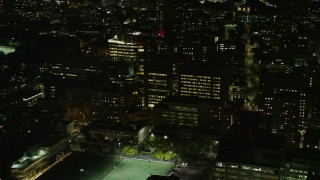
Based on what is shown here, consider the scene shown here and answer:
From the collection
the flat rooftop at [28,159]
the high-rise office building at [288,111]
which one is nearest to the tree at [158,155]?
the flat rooftop at [28,159]

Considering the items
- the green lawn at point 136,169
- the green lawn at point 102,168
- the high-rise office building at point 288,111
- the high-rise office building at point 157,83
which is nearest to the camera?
the green lawn at point 102,168

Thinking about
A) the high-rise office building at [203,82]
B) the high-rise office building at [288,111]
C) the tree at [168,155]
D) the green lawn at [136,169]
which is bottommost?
the green lawn at [136,169]

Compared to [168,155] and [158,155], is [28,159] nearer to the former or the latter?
[158,155]

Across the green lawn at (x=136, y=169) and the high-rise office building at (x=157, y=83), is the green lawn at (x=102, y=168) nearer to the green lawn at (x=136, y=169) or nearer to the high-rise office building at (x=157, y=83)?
the green lawn at (x=136, y=169)

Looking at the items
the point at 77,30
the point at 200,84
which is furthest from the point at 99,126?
the point at 77,30

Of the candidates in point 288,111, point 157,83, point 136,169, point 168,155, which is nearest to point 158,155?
point 168,155
